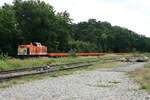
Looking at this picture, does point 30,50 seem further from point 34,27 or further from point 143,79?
point 143,79

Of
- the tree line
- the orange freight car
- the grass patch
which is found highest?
the tree line

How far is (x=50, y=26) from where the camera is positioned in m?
84.5

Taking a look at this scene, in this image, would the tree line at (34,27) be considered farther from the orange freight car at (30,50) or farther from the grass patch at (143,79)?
the grass patch at (143,79)

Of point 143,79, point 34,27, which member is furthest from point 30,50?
point 143,79

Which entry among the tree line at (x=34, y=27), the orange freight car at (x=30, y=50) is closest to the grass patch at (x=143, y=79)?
the orange freight car at (x=30, y=50)

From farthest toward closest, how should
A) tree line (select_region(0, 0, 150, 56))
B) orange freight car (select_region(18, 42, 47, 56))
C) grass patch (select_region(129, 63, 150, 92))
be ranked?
tree line (select_region(0, 0, 150, 56)) → orange freight car (select_region(18, 42, 47, 56)) → grass patch (select_region(129, 63, 150, 92))

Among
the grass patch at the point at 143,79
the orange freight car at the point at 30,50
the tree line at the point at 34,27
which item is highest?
the tree line at the point at 34,27

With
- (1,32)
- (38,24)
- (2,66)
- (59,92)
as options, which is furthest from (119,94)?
(38,24)

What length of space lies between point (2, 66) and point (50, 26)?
52.2m

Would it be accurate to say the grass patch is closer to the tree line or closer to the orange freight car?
the orange freight car

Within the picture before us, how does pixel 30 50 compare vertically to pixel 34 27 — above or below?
below

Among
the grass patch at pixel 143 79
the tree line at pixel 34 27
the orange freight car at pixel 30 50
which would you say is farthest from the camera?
the tree line at pixel 34 27

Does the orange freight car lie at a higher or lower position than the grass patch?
higher

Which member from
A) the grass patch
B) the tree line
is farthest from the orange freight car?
the grass patch
